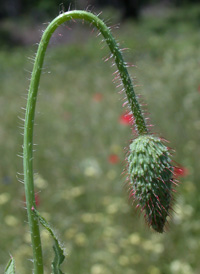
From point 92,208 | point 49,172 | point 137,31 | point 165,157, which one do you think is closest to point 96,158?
point 49,172

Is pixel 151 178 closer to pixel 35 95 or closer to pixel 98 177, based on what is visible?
pixel 35 95

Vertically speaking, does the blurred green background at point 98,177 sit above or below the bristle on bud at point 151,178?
above

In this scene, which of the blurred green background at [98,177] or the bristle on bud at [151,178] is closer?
the bristle on bud at [151,178]

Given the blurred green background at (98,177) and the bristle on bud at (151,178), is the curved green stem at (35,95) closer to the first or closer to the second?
the blurred green background at (98,177)

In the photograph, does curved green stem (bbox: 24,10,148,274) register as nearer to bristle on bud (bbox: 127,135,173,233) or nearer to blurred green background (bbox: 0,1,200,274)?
blurred green background (bbox: 0,1,200,274)

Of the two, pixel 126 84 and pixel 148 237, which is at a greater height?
pixel 148 237

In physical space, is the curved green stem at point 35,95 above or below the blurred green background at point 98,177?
below

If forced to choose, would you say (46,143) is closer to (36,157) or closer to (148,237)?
(36,157)

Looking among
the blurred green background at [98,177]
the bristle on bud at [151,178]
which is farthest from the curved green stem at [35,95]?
the bristle on bud at [151,178]

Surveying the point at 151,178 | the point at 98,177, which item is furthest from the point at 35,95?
the point at 98,177
